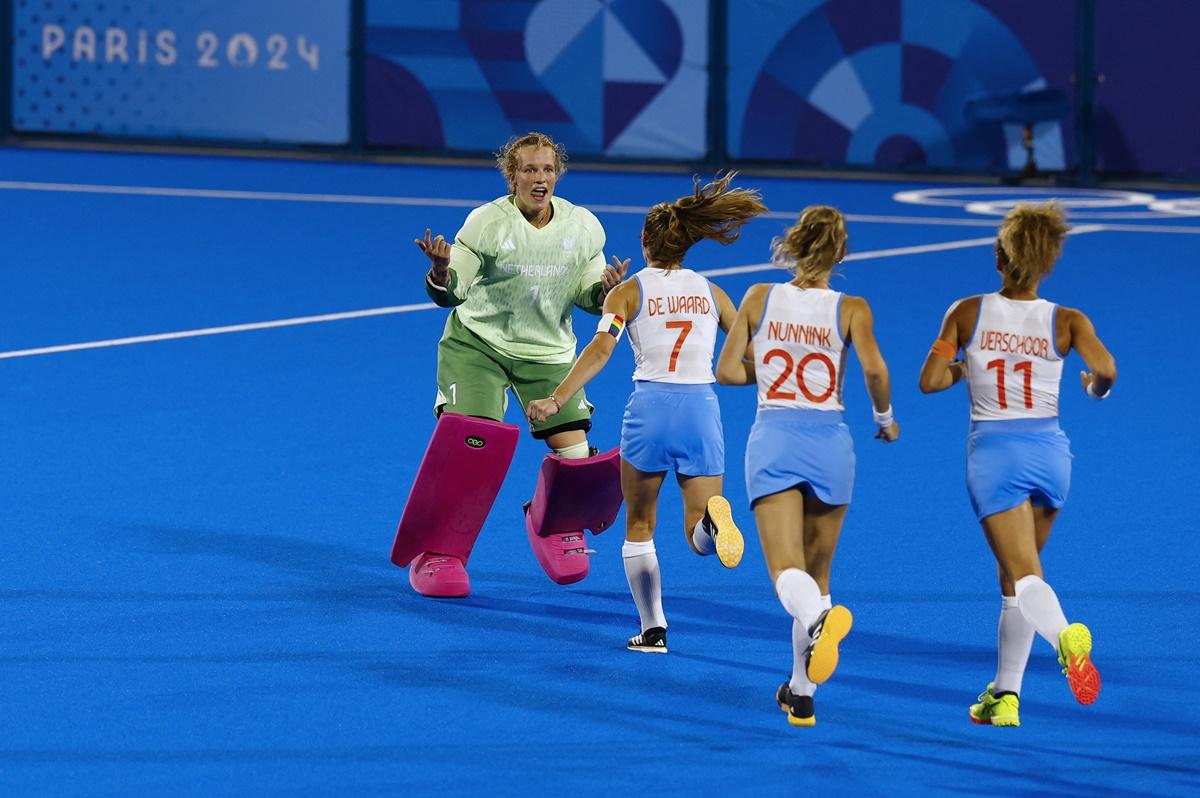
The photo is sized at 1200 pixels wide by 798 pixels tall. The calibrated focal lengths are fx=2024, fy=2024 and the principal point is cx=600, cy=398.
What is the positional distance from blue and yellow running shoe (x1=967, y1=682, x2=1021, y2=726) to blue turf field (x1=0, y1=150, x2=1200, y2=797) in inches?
1.8

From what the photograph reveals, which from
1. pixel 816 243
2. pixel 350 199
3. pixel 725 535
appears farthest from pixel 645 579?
pixel 350 199

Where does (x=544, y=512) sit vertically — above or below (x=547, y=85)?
below

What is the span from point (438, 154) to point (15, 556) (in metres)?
16.1

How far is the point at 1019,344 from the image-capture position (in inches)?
237

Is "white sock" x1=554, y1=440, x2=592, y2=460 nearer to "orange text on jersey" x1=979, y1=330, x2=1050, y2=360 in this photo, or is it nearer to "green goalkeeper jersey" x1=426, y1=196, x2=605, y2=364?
"green goalkeeper jersey" x1=426, y1=196, x2=605, y2=364

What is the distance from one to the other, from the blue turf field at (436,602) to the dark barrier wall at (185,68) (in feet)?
29.5

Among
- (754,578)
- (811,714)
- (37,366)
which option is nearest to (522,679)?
(811,714)

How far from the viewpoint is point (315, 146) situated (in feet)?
78.6

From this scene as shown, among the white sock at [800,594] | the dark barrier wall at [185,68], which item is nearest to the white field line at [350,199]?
the dark barrier wall at [185,68]

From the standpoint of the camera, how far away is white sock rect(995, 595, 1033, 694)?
19.9 ft

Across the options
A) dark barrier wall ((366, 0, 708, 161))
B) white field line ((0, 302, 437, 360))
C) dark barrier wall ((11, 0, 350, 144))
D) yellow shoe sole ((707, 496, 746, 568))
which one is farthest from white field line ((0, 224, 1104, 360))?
dark barrier wall ((11, 0, 350, 144))

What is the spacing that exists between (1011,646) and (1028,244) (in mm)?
1213

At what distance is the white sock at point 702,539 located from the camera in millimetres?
6727

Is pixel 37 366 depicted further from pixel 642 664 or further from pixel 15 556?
pixel 642 664
